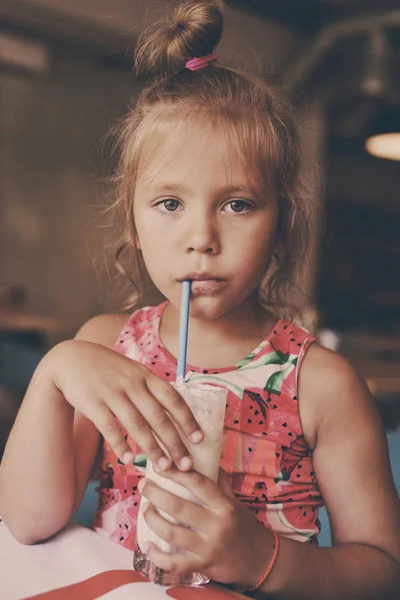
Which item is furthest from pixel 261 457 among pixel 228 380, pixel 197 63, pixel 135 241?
pixel 197 63

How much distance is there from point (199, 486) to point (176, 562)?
0.08 m

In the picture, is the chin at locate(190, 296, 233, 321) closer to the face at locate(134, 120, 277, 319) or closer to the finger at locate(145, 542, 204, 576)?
the face at locate(134, 120, 277, 319)

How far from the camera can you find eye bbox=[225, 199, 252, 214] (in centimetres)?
87

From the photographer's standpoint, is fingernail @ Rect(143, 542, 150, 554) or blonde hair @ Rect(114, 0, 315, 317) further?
blonde hair @ Rect(114, 0, 315, 317)

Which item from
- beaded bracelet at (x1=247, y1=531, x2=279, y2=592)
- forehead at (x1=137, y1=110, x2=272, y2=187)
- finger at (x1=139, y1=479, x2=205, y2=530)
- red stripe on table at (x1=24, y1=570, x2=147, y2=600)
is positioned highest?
forehead at (x1=137, y1=110, x2=272, y2=187)

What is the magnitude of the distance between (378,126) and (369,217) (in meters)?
1.25

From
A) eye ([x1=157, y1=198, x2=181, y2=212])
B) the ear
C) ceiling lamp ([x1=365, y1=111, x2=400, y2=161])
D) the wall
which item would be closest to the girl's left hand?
eye ([x1=157, y1=198, x2=181, y2=212])

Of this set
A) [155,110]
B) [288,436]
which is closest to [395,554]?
[288,436]

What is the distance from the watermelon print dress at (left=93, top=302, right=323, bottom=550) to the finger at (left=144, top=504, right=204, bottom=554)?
0.25m

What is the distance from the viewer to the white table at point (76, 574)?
649 millimetres

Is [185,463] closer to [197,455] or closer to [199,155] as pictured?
[197,455]

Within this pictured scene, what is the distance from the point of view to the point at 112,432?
0.65 m

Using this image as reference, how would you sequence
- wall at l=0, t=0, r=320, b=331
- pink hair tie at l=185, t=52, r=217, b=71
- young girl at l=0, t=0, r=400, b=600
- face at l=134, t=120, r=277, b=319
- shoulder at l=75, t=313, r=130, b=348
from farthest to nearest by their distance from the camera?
1. wall at l=0, t=0, r=320, b=331
2. shoulder at l=75, t=313, r=130, b=348
3. pink hair tie at l=185, t=52, r=217, b=71
4. face at l=134, t=120, r=277, b=319
5. young girl at l=0, t=0, r=400, b=600

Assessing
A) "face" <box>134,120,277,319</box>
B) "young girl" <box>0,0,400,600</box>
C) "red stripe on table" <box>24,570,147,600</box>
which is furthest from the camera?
"face" <box>134,120,277,319</box>
